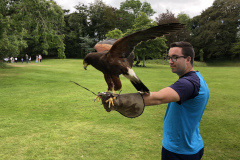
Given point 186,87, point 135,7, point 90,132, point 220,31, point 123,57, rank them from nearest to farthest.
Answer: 1. point 186,87
2. point 123,57
3. point 90,132
4. point 220,31
5. point 135,7

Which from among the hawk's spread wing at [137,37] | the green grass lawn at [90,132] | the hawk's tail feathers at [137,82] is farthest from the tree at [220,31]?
the hawk's tail feathers at [137,82]

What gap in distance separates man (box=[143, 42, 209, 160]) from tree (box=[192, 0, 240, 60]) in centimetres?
4428

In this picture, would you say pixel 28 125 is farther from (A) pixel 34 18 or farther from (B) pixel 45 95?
(A) pixel 34 18

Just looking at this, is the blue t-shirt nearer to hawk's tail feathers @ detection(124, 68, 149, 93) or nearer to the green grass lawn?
hawk's tail feathers @ detection(124, 68, 149, 93)

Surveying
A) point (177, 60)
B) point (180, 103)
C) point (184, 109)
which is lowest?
point (184, 109)

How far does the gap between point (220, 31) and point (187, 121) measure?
46912 mm

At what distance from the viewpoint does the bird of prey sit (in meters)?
1.57

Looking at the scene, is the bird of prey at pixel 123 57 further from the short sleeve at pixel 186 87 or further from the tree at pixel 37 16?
the tree at pixel 37 16

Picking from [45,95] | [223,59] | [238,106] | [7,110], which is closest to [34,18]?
[45,95]

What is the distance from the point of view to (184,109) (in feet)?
5.89

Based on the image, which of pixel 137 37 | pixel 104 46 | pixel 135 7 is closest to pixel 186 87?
pixel 137 37

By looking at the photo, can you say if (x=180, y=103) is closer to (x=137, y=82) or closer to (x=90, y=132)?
(x=137, y=82)

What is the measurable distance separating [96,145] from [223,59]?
46802 millimetres

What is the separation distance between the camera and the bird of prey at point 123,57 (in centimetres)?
157
